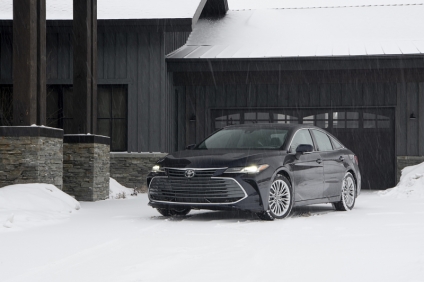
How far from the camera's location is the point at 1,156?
1207cm

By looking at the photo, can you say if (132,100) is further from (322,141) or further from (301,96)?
(322,141)

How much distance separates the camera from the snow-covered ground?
19.5 feet

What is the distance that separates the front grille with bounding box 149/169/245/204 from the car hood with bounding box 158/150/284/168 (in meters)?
0.12

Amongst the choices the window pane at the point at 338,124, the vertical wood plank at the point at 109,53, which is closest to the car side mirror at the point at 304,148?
the vertical wood plank at the point at 109,53

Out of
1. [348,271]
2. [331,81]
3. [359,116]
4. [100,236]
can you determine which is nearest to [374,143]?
[359,116]

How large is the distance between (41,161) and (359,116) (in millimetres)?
12394

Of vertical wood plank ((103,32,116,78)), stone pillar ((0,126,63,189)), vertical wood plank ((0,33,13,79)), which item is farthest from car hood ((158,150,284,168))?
vertical wood plank ((0,33,13,79))

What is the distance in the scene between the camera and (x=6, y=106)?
18.7 metres

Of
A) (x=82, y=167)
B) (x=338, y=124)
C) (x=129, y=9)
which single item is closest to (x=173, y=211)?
(x=82, y=167)

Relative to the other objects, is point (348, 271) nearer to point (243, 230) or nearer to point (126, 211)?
point (243, 230)

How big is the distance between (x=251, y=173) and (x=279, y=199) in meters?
0.79

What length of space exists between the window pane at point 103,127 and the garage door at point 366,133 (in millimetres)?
6170

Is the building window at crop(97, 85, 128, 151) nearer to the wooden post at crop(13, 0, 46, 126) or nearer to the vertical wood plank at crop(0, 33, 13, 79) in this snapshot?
the vertical wood plank at crop(0, 33, 13, 79)

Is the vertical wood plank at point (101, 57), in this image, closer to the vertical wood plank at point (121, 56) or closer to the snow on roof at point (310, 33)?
the vertical wood plank at point (121, 56)
